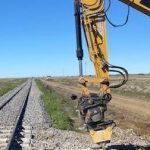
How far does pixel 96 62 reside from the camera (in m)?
12.3

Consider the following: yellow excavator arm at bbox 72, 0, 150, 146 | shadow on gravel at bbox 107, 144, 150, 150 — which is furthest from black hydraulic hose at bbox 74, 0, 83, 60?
shadow on gravel at bbox 107, 144, 150, 150

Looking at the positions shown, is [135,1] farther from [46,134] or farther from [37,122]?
[37,122]

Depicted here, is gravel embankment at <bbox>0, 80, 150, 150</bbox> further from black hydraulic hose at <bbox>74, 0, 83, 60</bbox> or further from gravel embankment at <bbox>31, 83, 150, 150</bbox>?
black hydraulic hose at <bbox>74, 0, 83, 60</bbox>

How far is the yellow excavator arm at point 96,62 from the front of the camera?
38.5ft

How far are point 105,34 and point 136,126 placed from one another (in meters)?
9.85

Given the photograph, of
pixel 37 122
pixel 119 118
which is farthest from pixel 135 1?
pixel 119 118

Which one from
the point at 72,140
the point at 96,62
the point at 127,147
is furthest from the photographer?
the point at 72,140

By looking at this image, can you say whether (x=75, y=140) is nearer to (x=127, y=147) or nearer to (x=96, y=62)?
(x=127, y=147)

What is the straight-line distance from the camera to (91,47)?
12320 mm

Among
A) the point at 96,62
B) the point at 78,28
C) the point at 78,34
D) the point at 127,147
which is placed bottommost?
the point at 127,147

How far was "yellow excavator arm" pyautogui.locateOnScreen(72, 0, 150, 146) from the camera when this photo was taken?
38.5ft

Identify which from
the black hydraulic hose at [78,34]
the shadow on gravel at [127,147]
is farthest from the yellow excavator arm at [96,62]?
the shadow on gravel at [127,147]

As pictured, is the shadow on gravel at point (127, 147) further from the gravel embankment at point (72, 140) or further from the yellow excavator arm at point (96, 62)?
the yellow excavator arm at point (96, 62)

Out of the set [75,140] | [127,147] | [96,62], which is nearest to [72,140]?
[75,140]
